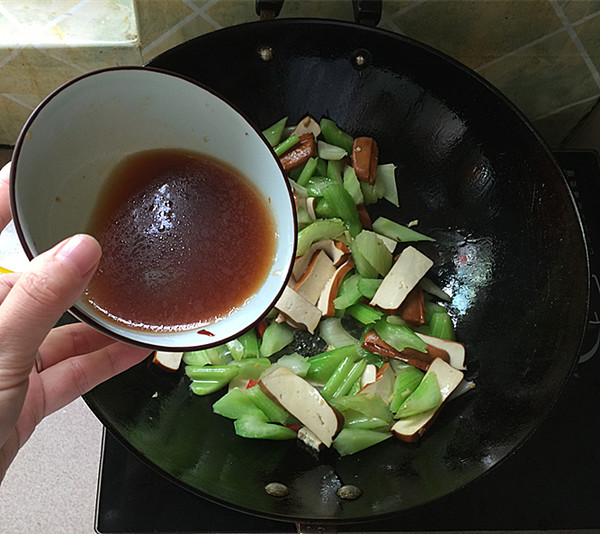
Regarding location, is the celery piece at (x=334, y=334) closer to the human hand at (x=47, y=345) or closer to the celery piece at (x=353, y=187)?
the celery piece at (x=353, y=187)

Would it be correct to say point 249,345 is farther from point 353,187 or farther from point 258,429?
point 353,187

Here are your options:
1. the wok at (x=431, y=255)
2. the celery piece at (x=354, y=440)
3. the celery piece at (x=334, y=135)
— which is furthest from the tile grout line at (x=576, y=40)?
the celery piece at (x=354, y=440)

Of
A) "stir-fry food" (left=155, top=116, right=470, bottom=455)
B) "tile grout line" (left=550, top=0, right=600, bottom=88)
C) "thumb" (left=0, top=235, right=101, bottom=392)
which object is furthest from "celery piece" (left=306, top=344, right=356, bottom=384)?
"tile grout line" (left=550, top=0, right=600, bottom=88)

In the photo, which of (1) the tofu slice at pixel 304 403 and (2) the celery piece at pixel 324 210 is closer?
(1) the tofu slice at pixel 304 403

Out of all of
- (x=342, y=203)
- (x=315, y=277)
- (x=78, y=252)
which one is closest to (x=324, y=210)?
(x=342, y=203)

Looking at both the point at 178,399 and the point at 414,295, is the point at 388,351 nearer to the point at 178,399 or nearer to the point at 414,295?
the point at 414,295

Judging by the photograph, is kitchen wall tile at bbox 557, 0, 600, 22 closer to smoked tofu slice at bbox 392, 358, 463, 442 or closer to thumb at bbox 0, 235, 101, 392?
smoked tofu slice at bbox 392, 358, 463, 442
